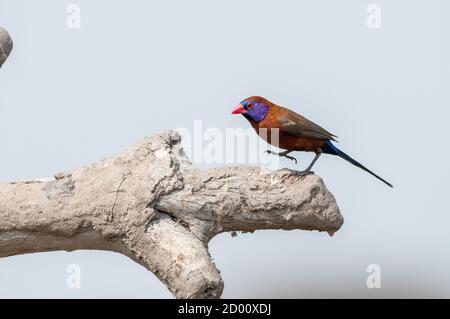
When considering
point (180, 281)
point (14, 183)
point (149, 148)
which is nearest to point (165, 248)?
point (180, 281)

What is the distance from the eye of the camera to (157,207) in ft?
19.8

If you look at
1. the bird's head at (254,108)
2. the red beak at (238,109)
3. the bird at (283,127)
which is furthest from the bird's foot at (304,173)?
the red beak at (238,109)

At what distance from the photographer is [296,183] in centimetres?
625

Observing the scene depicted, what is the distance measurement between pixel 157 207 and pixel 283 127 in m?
0.97

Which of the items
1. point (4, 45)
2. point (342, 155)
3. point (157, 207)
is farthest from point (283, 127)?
point (4, 45)

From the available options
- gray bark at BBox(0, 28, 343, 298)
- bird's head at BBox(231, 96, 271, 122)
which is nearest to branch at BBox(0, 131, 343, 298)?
gray bark at BBox(0, 28, 343, 298)

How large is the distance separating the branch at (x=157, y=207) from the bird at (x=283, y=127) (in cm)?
20

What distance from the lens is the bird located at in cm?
629

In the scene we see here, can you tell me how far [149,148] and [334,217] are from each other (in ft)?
4.17

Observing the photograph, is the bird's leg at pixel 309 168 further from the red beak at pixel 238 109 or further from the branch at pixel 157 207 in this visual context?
the red beak at pixel 238 109

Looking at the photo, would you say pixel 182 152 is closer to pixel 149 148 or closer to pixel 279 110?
pixel 149 148

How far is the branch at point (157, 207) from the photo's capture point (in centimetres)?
595

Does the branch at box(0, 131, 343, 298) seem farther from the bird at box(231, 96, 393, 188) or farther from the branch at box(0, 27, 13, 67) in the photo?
the branch at box(0, 27, 13, 67)

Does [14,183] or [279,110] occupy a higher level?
[279,110]
